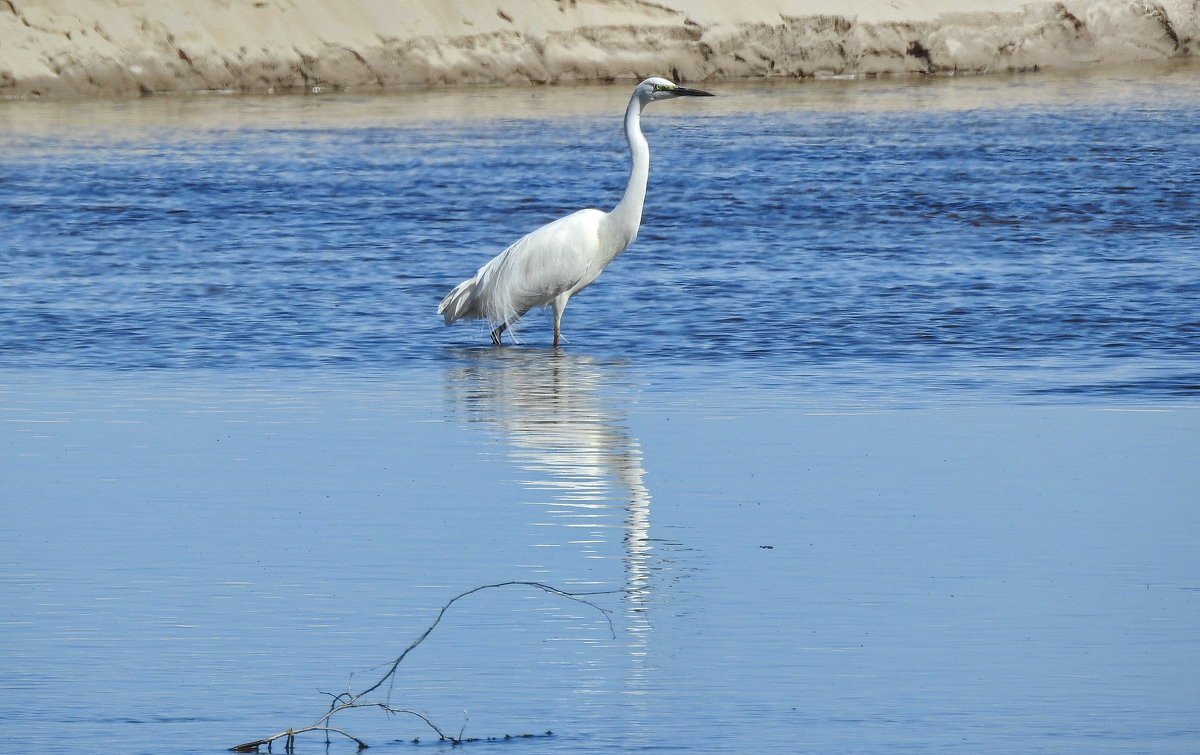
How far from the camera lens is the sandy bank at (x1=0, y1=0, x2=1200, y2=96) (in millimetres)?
43250

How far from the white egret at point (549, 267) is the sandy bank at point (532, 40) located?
31802mm

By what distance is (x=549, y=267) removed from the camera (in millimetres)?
12781

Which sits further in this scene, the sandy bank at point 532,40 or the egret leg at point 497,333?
the sandy bank at point 532,40

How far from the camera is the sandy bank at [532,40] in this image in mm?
43250

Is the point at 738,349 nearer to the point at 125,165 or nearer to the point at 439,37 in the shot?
the point at 125,165

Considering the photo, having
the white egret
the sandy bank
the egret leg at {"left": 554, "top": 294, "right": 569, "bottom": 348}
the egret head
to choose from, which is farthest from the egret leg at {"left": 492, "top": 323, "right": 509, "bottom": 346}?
the sandy bank

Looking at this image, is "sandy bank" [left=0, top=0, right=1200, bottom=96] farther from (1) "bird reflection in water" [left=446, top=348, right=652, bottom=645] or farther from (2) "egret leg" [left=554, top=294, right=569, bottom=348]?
(1) "bird reflection in water" [left=446, top=348, right=652, bottom=645]

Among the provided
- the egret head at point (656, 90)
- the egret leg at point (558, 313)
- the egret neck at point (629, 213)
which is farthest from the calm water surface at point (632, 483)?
the egret head at point (656, 90)

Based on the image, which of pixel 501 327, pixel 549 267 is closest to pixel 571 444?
pixel 549 267

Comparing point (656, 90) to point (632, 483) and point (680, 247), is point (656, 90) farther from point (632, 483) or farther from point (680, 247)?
point (632, 483)

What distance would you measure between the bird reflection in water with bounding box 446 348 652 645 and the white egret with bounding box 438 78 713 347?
449 mm

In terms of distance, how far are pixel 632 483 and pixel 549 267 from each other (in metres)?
5.15

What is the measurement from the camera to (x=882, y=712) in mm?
5039

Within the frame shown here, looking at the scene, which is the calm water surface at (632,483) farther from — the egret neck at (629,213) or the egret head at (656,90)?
the egret head at (656,90)
